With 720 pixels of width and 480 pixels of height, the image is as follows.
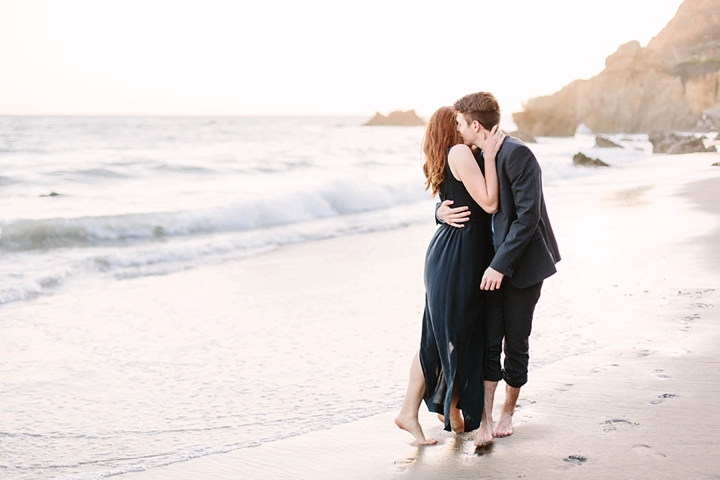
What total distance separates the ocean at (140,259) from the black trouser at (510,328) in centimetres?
79

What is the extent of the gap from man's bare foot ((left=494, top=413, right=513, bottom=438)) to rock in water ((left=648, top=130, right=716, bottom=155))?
87.0 feet

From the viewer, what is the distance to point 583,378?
12.7ft

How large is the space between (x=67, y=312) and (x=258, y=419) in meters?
3.28

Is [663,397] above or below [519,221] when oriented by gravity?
below

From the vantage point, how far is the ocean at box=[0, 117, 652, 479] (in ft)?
11.3

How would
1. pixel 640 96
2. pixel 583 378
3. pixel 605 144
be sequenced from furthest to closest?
pixel 640 96, pixel 605 144, pixel 583 378

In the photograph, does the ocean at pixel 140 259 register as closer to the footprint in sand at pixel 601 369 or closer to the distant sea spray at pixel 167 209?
the distant sea spray at pixel 167 209

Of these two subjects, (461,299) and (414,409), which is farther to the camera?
(414,409)

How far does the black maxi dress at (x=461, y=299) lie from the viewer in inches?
Result: 123

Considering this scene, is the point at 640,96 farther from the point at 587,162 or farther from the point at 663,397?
the point at 663,397

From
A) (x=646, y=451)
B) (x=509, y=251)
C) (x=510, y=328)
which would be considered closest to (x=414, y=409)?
(x=510, y=328)

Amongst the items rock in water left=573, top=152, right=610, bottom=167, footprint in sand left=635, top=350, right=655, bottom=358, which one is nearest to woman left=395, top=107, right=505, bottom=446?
footprint in sand left=635, top=350, right=655, bottom=358

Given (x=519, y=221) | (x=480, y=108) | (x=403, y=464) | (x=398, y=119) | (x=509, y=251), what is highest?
(x=398, y=119)

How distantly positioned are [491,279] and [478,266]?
154 mm
